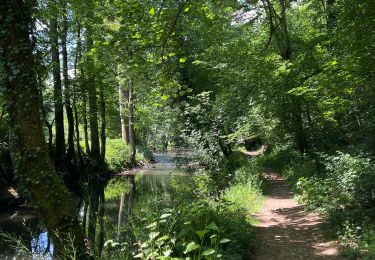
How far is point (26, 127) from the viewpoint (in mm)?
4691

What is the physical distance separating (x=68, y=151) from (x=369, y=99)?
42.7 ft

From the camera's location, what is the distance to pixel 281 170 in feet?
54.7

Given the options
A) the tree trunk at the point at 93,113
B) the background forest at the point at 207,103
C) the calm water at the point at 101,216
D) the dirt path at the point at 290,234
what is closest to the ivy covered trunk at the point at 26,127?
the background forest at the point at 207,103

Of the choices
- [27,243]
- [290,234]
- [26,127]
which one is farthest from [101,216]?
[26,127]

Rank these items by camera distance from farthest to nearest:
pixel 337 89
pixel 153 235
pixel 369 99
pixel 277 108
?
pixel 277 108 < pixel 369 99 < pixel 337 89 < pixel 153 235

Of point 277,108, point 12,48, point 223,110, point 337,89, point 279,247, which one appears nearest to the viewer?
point 12,48

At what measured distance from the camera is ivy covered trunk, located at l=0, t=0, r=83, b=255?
464 centimetres

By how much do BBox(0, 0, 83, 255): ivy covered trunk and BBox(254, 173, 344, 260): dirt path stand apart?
11.0 ft

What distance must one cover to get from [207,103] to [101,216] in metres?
5.89

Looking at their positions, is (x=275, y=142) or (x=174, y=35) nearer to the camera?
(x=174, y=35)

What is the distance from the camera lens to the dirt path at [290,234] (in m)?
6.38

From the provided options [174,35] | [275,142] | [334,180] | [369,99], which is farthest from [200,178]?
[275,142]

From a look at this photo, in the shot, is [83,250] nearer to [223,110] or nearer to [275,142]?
[223,110]

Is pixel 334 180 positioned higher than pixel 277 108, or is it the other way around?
pixel 277 108
